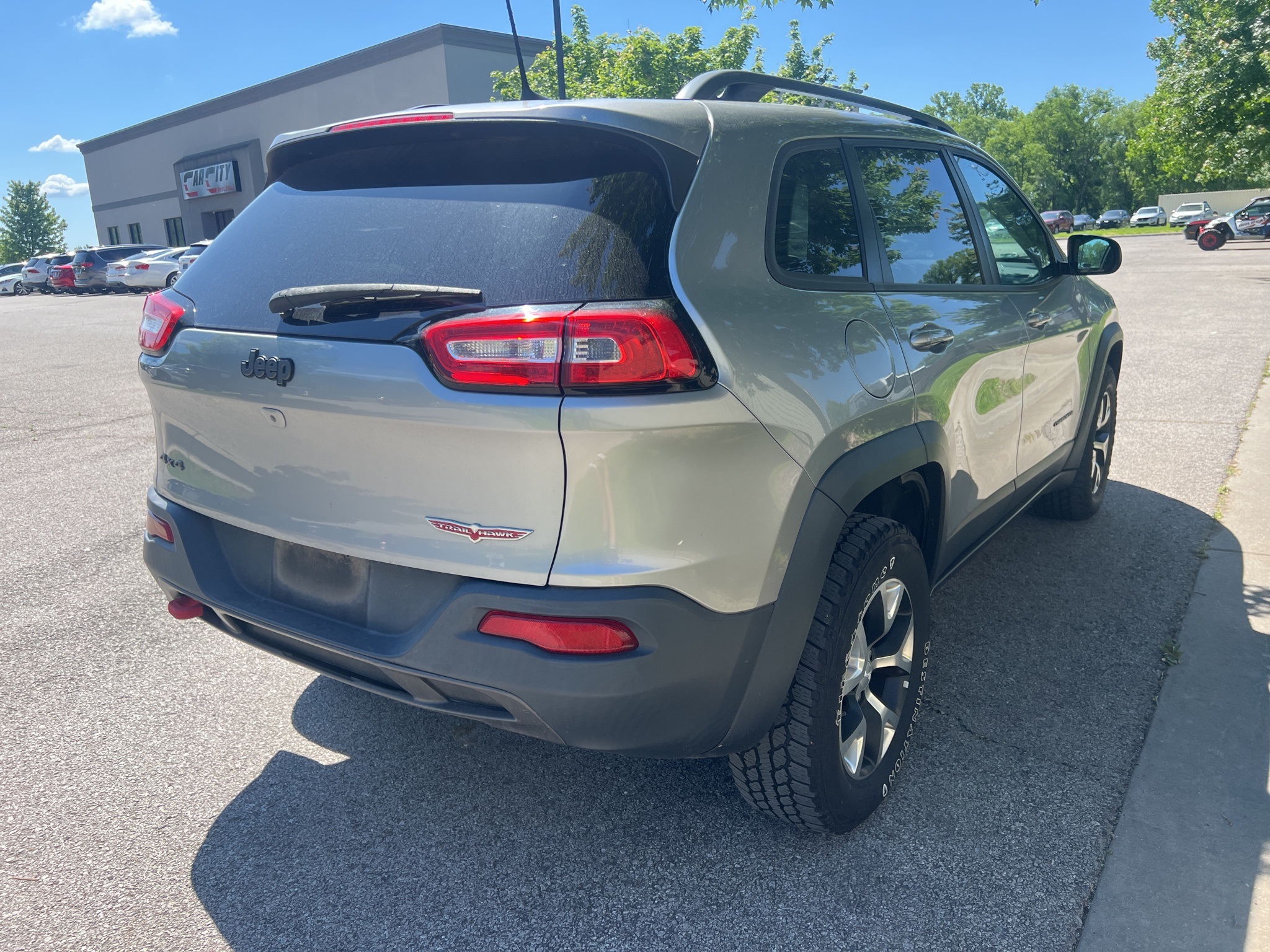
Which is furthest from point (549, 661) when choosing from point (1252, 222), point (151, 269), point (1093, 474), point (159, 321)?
point (1252, 222)

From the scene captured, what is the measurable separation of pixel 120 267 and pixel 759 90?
36.3 metres

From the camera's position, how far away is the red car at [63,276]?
116 ft

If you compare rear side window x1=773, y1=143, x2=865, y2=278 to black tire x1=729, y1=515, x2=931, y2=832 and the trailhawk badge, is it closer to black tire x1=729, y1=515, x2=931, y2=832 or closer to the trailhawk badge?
black tire x1=729, y1=515, x2=931, y2=832

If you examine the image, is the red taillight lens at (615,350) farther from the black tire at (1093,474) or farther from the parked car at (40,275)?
the parked car at (40,275)

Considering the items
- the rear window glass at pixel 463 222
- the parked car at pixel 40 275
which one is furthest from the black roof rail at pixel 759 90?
the parked car at pixel 40 275

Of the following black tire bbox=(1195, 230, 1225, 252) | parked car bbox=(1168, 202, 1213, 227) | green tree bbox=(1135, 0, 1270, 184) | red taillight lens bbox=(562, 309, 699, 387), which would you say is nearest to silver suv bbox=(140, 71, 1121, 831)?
red taillight lens bbox=(562, 309, 699, 387)

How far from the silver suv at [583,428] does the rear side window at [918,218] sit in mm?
29

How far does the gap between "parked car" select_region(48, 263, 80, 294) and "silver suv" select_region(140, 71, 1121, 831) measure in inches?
1522

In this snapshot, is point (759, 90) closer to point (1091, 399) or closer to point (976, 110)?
point (1091, 399)

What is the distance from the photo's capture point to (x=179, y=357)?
8.28ft

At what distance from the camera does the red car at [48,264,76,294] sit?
35500 mm

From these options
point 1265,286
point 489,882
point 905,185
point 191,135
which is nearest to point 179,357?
point 489,882

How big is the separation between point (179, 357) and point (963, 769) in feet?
8.17

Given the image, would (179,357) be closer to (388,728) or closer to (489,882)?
(388,728)
